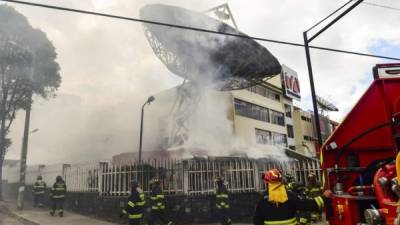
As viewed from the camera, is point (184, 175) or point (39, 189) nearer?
point (184, 175)

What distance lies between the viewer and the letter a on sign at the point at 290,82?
40188 mm

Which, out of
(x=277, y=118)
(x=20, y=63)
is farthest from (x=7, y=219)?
(x=277, y=118)

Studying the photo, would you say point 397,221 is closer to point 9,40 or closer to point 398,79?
point 398,79

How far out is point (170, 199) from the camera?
38.0 ft

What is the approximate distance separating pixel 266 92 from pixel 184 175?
27136 millimetres

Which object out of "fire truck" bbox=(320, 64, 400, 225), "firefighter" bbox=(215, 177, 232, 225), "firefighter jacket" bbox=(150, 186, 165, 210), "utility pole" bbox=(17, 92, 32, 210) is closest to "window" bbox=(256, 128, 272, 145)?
"utility pole" bbox=(17, 92, 32, 210)

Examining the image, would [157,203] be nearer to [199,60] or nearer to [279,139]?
[199,60]

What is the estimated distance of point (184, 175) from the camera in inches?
475

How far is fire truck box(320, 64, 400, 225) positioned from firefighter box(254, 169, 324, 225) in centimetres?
35

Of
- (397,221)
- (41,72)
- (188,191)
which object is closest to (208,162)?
(188,191)

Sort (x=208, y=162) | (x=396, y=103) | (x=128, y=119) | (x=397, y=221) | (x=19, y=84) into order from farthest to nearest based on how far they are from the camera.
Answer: (x=128, y=119) < (x=19, y=84) < (x=208, y=162) < (x=396, y=103) < (x=397, y=221)

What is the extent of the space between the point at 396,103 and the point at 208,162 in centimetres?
904

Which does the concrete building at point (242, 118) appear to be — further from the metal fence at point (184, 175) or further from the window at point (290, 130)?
the metal fence at point (184, 175)

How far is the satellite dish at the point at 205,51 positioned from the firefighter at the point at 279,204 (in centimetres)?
1262
